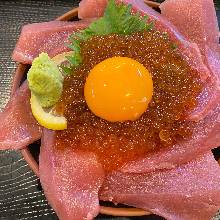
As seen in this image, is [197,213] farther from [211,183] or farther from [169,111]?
[169,111]

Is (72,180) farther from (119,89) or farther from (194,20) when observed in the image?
(194,20)

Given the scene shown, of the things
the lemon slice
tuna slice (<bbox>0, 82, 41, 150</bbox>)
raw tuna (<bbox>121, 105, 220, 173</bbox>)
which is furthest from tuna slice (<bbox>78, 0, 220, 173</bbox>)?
tuna slice (<bbox>0, 82, 41, 150</bbox>)

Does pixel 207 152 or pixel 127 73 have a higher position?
pixel 127 73

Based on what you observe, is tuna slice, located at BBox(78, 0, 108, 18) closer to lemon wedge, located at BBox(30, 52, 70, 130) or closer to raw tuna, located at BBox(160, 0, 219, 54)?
raw tuna, located at BBox(160, 0, 219, 54)

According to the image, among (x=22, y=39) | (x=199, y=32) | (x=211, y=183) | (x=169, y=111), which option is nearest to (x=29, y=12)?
(x=22, y=39)

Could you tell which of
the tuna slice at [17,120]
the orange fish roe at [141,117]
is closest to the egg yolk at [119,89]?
the orange fish roe at [141,117]

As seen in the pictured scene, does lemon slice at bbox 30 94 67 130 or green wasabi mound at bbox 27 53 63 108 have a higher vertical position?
green wasabi mound at bbox 27 53 63 108
